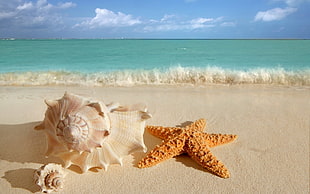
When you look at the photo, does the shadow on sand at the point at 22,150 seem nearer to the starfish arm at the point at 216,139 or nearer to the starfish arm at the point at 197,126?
the starfish arm at the point at 197,126

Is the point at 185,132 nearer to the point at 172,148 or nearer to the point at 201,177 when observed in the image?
the point at 172,148

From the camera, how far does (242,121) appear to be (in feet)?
11.6

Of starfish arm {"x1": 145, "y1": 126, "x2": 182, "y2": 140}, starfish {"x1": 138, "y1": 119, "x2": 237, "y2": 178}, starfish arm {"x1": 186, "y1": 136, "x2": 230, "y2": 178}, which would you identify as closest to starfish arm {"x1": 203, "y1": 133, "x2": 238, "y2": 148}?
starfish {"x1": 138, "y1": 119, "x2": 237, "y2": 178}

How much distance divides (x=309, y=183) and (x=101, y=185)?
6.53ft

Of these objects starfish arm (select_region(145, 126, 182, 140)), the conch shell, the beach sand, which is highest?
the conch shell

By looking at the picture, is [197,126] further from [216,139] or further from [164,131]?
[164,131]

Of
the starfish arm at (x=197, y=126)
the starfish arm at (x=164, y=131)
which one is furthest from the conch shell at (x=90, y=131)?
the starfish arm at (x=197, y=126)

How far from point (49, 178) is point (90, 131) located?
1.72 feet

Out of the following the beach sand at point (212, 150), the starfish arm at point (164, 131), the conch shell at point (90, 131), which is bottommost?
the beach sand at point (212, 150)

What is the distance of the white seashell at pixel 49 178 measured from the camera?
2041 mm

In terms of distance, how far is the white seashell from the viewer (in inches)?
80.4

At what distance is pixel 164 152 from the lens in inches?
96.5

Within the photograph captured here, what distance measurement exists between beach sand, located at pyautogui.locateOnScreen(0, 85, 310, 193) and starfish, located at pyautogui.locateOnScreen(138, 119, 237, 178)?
0.27ft

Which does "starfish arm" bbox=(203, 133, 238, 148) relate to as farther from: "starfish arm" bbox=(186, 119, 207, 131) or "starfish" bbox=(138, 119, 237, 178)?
"starfish arm" bbox=(186, 119, 207, 131)
